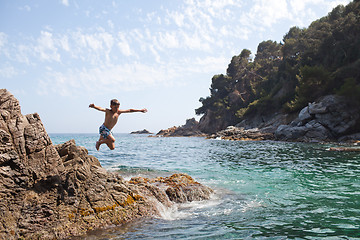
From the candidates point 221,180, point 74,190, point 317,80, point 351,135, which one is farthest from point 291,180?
point 317,80

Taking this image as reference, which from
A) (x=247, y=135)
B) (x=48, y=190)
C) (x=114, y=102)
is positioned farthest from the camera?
(x=247, y=135)

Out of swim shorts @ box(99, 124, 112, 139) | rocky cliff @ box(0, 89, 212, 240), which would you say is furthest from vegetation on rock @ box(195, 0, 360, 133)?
rocky cliff @ box(0, 89, 212, 240)

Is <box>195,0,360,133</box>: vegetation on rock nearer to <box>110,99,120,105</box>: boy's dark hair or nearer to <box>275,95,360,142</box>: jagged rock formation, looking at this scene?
<box>275,95,360,142</box>: jagged rock formation

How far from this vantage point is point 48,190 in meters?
6.32

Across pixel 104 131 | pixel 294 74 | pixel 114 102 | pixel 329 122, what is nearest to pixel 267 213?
pixel 104 131

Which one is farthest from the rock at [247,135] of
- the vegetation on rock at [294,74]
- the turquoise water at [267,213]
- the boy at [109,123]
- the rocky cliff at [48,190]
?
the rocky cliff at [48,190]

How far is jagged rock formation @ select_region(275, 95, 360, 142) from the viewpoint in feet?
127

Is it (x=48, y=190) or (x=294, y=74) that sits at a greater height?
(x=294, y=74)

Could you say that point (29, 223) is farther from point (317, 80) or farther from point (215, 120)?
point (215, 120)

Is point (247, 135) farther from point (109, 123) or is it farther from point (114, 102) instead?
point (114, 102)

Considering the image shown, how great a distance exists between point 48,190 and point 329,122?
140ft

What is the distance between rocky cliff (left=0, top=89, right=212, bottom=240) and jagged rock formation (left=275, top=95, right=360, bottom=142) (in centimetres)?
3846

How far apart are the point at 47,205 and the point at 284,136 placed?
4387 cm

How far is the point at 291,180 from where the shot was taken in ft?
42.6
